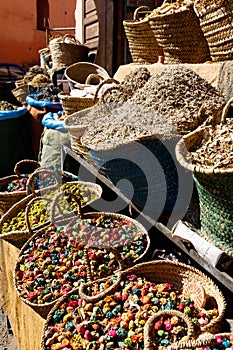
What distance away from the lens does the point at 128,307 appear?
1.47 meters

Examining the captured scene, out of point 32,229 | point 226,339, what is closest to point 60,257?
point 32,229

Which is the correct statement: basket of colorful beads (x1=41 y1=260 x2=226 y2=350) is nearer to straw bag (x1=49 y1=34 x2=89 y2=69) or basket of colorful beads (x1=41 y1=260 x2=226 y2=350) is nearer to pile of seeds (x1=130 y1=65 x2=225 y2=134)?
pile of seeds (x1=130 y1=65 x2=225 y2=134)

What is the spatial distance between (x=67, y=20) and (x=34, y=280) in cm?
900

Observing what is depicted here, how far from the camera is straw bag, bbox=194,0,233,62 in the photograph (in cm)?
165

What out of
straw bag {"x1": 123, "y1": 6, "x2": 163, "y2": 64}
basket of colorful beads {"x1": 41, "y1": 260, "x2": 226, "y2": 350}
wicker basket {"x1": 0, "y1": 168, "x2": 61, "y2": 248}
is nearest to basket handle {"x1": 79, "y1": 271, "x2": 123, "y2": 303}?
basket of colorful beads {"x1": 41, "y1": 260, "x2": 226, "y2": 350}

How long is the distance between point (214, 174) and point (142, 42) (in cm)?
169

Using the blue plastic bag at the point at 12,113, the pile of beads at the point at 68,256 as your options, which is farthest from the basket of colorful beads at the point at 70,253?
the blue plastic bag at the point at 12,113

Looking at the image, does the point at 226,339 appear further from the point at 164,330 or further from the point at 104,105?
the point at 104,105

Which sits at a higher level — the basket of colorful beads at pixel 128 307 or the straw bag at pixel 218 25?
the straw bag at pixel 218 25

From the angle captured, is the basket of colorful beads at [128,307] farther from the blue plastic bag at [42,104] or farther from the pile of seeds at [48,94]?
the pile of seeds at [48,94]

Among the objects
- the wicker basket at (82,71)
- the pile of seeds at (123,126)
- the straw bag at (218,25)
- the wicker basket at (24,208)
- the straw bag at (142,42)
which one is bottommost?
the wicker basket at (24,208)

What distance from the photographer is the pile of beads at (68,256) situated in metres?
1.73

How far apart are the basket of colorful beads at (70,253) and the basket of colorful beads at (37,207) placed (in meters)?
0.16

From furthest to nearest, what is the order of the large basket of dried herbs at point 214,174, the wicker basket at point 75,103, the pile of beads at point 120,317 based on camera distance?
the wicker basket at point 75,103, the pile of beads at point 120,317, the large basket of dried herbs at point 214,174
